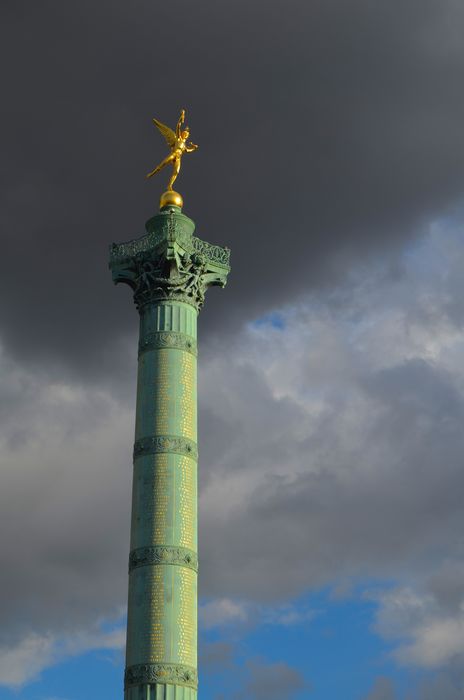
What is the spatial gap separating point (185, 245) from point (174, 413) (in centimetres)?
912

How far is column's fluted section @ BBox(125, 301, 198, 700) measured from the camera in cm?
4569

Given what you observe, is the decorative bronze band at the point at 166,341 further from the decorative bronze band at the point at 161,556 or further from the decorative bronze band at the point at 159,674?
the decorative bronze band at the point at 159,674

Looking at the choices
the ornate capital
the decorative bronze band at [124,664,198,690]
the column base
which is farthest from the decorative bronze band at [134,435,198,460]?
the column base

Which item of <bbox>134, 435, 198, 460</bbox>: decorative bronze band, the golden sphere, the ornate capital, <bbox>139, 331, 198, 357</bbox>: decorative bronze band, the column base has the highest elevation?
the golden sphere

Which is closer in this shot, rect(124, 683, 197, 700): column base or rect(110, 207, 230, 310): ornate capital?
rect(124, 683, 197, 700): column base

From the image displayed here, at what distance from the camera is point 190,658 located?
46.3 m

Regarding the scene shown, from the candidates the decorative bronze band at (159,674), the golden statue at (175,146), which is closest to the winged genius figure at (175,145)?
the golden statue at (175,146)

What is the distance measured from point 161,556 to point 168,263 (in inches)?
582

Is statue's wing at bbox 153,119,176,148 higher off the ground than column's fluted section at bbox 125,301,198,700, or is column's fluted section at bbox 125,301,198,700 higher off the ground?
statue's wing at bbox 153,119,176,148

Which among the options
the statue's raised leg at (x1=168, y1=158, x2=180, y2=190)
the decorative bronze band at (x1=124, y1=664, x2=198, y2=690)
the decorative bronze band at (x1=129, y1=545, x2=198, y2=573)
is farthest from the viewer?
the statue's raised leg at (x1=168, y1=158, x2=180, y2=190)

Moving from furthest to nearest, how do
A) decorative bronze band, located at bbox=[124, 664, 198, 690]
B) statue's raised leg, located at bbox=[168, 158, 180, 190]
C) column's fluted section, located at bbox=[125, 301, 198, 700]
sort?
statue's raised leg, located at bbox=[168, 158, 180, 190]
column's fluted section, located at bbox=[125, 301, 198, 700]
decorative bronze band, located at bbox=[124, 664, 198, 690]

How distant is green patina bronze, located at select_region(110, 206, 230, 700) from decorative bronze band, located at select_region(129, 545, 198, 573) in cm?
4

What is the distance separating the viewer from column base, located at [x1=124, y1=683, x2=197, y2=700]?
147 feet

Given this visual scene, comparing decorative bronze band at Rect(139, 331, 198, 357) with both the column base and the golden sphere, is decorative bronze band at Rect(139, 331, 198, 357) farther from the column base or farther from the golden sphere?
the column base
